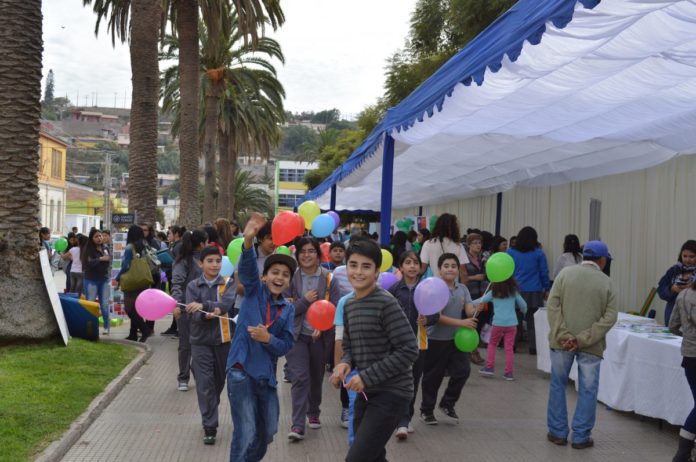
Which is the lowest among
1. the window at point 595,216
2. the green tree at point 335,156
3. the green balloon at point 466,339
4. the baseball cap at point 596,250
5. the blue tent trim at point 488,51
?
the green balloon at point 466,339

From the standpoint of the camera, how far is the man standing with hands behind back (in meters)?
6.79

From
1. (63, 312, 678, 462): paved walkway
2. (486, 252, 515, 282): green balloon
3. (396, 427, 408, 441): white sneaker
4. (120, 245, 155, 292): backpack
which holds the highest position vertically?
(486, 252, 515, 282): green balloon

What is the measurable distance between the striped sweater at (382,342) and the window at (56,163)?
6648 cm

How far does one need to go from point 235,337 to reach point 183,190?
56.8ft

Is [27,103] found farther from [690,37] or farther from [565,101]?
[690,37]

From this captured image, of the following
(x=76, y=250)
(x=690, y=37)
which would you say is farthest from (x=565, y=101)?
(x=76, y=250)

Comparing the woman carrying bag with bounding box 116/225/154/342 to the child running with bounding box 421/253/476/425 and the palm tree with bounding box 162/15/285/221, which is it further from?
the palm tree with bounding box 162/15/285/221

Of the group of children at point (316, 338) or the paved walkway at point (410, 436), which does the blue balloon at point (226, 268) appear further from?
the paved walkway at point (410, 436)

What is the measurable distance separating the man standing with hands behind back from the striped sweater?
267cm

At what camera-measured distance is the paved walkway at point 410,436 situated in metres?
6.66

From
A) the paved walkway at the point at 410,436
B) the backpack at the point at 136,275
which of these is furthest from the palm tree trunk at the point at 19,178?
the paved walkway at the point at 410,436

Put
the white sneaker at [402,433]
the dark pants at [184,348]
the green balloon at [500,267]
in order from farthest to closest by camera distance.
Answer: the dark pants at [184,348], the green balloon at [500,267], the white sneaker at [402,433]

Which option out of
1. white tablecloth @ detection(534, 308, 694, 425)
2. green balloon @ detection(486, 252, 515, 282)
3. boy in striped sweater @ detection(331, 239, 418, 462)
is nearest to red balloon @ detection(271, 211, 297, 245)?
boy in striped sweater @ detection(331, 239, 418, 462)

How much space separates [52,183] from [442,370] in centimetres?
6526
